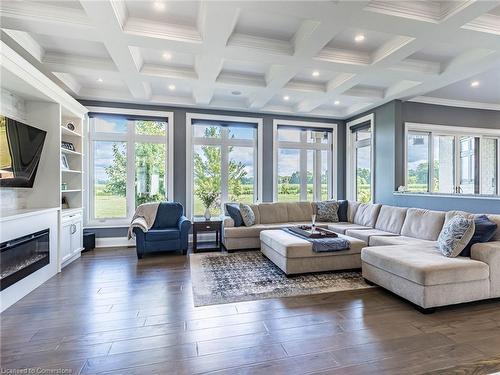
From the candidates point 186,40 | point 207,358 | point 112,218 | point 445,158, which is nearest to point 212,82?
point 186,40

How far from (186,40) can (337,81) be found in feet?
8.94

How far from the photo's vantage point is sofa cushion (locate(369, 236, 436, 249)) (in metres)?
3.60

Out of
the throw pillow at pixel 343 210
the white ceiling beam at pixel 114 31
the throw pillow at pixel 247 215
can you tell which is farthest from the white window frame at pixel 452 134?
the white ceiling beam at pixel 114 31

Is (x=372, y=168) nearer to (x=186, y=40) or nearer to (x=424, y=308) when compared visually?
(x=424, y=308)

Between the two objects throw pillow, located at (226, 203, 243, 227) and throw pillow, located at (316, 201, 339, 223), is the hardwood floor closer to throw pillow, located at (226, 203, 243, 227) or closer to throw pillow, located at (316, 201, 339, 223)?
throw pillow, located at (226, 203, 243, 227)

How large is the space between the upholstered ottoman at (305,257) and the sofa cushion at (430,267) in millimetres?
739

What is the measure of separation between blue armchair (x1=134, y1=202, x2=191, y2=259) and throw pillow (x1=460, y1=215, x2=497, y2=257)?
158 inches

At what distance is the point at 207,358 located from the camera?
194 cm

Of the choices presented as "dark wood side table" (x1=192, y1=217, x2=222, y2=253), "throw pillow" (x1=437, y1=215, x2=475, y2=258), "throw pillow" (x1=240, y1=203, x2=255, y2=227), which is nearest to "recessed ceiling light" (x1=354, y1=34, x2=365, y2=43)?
"throw pillow" (x1=437, y1=215, x2=475, y2=258)

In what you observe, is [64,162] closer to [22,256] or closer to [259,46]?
[22,256]

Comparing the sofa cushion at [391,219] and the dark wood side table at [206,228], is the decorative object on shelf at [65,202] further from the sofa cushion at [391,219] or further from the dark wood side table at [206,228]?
the sofa cushion at [391,219]

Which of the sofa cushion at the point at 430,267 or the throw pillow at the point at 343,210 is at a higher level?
the throw pillow at the point at 343,210

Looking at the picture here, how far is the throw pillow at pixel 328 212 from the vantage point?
5.80 m

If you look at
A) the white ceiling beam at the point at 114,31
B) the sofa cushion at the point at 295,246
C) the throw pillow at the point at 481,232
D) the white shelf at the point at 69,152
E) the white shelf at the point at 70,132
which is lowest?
the sofa cushion at the point at 295,246
